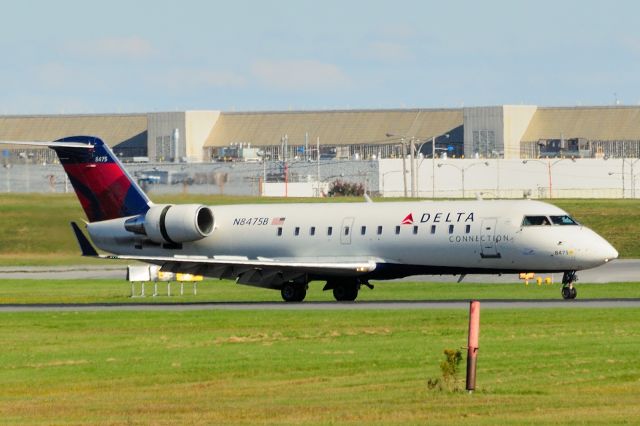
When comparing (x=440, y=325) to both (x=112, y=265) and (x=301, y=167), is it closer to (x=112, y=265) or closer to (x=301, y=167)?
(x=112, y=265)

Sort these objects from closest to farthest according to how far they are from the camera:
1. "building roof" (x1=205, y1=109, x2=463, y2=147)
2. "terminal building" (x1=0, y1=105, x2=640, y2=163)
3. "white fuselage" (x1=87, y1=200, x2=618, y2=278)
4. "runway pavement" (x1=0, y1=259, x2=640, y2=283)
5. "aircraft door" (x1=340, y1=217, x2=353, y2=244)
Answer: "white fuselage" (x1=87, y1=200, x2=618, y2=278) → "aircraft door" (x1=340, y1=217, x2=353, y2=244) → "runway pavement" (x1=0, y1=259, x2=640, y2=283) → "terminal building" (x1=0, y1=105, x2=640, y2=163) → "building roof" (x1=205, y1=109, x2=463, y2=147)

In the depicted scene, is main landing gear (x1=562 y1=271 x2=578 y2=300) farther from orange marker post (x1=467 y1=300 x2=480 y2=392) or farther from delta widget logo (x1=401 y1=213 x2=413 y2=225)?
orange marker post (x1=467 y1=300 x2=480 y2=392)

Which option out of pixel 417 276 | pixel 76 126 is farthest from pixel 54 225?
pixel 76 126

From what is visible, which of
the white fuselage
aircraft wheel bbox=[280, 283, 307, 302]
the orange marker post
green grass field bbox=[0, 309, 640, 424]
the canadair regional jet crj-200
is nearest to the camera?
green grass field bbox=[0, 309, 640, 424]

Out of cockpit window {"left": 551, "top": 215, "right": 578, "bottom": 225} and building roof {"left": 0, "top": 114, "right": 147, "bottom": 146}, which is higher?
building roof {"left": 0, "top": 114, "right": 147, "bottom": 146}

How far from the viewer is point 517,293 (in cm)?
5241

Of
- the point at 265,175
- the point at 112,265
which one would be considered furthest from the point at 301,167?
the point at 112,265

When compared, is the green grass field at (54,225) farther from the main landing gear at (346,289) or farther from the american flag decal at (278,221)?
the main landing gear at (346,289)

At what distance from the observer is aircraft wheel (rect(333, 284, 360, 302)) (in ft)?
157

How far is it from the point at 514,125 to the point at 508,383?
14515 cm

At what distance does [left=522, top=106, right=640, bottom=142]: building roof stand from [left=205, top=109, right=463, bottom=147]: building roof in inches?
358

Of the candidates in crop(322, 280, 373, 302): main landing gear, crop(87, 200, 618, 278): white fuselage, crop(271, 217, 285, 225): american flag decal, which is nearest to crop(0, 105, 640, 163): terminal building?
crop(87, 200, 618, 278): white fuselage

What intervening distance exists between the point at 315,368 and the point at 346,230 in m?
20.8

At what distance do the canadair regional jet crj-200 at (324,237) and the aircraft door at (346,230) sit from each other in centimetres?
3
